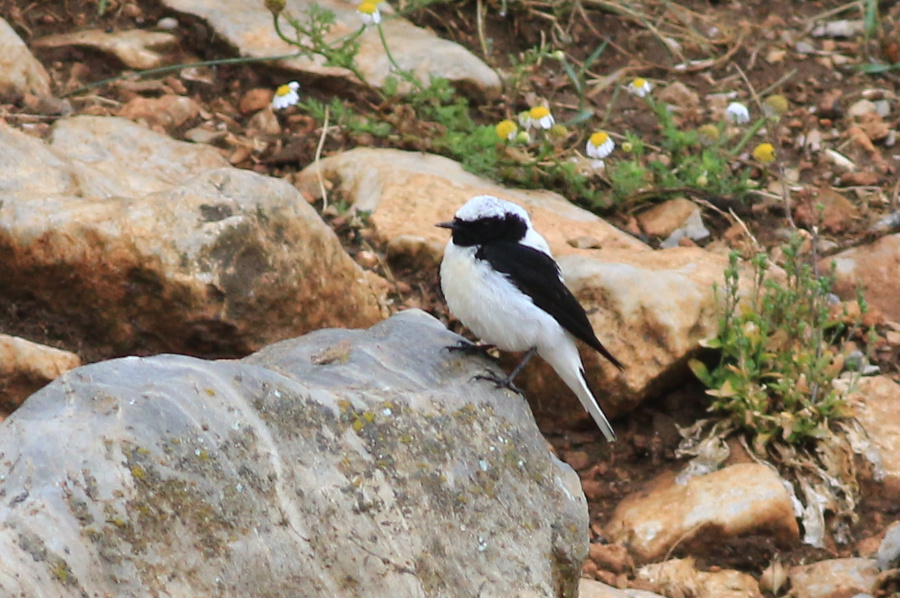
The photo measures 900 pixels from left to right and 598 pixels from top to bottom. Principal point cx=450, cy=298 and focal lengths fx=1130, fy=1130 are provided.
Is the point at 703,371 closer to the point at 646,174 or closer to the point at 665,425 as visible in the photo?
the point at 665,425

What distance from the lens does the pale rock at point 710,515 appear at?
510 centimetres

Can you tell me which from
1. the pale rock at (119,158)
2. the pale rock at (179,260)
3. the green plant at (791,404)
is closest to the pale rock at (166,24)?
the pale rock at (119,158)

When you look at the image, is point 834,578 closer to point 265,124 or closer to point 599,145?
point 599,145

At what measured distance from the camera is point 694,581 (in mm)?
4957

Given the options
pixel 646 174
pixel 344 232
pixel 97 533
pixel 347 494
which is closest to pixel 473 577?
pixel 347 494

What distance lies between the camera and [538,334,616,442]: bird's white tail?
5.03 m

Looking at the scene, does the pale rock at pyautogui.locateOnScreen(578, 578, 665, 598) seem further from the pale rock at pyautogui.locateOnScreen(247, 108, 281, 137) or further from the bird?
the pale rock at pyautogui.locateOnScreen(247, 108, 281, 137)

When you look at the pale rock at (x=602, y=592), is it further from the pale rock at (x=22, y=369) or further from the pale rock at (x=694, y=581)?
the pale rock at (x=22, y=369)

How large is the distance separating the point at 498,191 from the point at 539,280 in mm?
2210

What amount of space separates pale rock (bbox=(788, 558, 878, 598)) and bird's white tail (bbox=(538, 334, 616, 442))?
3.35 feet

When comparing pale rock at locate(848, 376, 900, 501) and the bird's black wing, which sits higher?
the bird's black wing

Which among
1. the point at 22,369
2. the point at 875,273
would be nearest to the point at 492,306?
the point at 22,369

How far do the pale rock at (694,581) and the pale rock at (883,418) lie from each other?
1030 millimetres

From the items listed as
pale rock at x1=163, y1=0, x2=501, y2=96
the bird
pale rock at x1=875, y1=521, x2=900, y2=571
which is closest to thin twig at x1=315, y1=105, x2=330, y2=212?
pale rock at x1=163, y1=0, x2=501, y2=96
